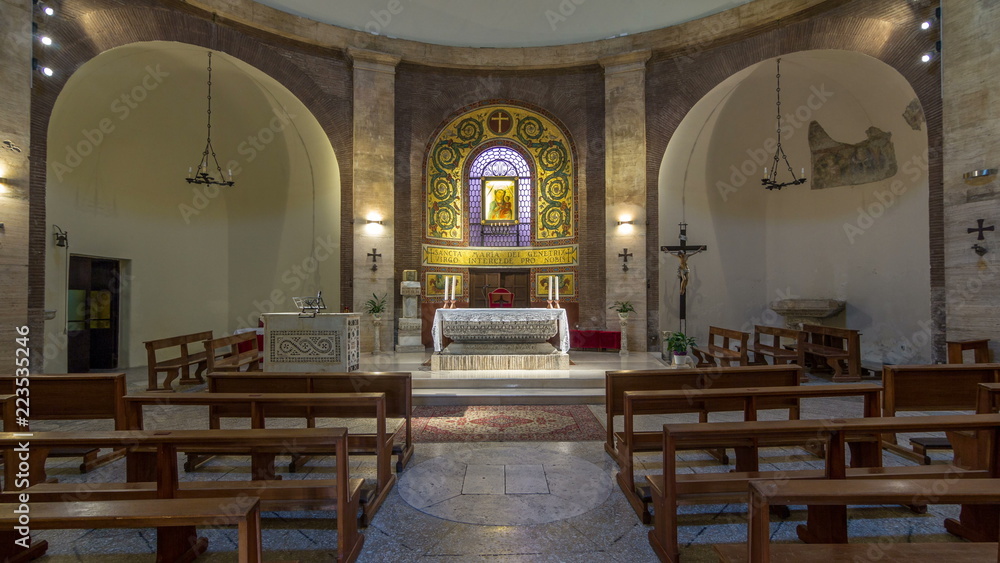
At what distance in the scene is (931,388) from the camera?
4188mm

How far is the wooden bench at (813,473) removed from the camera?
262 cm

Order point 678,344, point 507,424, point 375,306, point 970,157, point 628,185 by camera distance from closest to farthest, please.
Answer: point 507,424 < point 970,157 < point 678,344 < point 375,306 < point 628,185

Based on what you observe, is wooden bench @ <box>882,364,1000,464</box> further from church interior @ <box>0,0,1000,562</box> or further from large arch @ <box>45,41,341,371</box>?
large arch @ <box>45,41,341,371</box>

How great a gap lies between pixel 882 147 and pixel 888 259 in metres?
2.21

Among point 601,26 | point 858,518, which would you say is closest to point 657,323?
point 601,26

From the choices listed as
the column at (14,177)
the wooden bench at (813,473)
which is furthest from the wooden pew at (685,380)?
the column at (14,177)

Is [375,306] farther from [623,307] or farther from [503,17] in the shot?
[503,17]

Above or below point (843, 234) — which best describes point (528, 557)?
below

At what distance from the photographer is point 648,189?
10836mm

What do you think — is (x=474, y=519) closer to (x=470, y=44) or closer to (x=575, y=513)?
(x=575, y=513)

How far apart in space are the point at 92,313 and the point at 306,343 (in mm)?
5512

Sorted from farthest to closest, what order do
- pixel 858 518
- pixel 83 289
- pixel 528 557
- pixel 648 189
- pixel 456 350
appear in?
1. pixel 648 189
2. pixel 83 289
3. pixel 456 350
4. pixel 858 518
5. pixel 528 557

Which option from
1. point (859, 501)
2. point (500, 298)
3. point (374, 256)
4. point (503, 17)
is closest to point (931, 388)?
point (859, 501)

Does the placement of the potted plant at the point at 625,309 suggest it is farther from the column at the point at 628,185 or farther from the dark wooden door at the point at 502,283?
the dark wooden door at the point at 502,283
